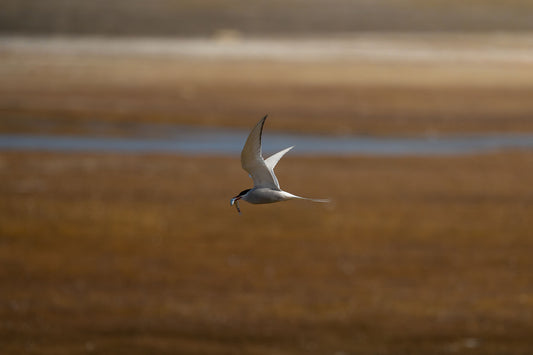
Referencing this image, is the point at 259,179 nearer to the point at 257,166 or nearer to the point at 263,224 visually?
the point at 257,166

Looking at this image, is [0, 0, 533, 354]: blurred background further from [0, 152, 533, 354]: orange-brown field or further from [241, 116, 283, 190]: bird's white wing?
[241, 116, 283, 190]: bird's white wing

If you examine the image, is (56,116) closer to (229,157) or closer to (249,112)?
(249,112)

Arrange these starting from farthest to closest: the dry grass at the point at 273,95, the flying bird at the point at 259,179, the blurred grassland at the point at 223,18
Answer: the blurred grassland at the point at 223,18, the dry grass at the point at 273,95, the flying bird at the point at 259,179

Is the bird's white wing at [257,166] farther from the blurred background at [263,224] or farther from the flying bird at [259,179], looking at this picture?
the blurred background at [263,224]

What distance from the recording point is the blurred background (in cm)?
2636

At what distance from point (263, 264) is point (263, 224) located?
4456 millimetres

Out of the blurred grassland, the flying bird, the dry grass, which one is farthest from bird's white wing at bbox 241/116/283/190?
the blurred grassland

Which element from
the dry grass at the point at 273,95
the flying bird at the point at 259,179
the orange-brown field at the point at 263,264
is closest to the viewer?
the flying bird at the point at 259,179

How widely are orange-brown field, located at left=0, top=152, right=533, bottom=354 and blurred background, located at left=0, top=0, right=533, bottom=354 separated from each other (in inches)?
3.3

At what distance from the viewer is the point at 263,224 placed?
115ft

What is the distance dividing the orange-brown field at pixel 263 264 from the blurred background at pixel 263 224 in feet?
0.28

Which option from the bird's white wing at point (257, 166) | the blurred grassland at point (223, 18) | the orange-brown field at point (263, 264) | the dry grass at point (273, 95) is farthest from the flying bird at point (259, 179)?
the blurred grassland at point (223, 18)

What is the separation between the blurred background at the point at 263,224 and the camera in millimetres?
26359

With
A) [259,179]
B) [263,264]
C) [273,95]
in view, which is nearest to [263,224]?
[263,264]
